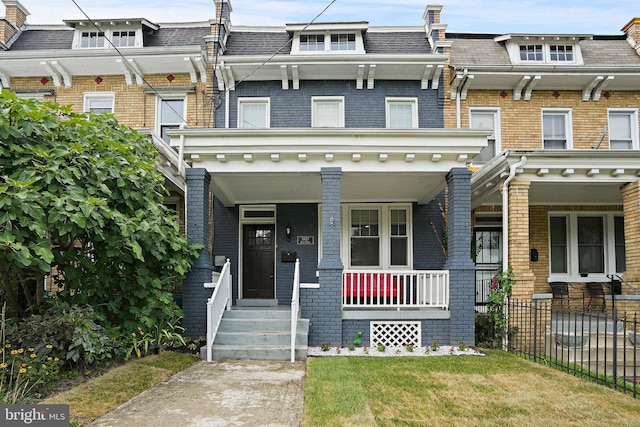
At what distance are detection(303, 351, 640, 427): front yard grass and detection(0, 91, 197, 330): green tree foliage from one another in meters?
3.03

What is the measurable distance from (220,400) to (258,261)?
6.48 m

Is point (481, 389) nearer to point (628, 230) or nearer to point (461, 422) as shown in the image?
point (461, 422)

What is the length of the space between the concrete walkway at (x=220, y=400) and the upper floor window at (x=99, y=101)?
8.03 metres

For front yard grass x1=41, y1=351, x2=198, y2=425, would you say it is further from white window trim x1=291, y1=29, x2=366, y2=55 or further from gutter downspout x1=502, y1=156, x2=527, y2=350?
white window trim x1=291, y1=29, x2=366, y2=55

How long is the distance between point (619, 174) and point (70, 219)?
9.65 m

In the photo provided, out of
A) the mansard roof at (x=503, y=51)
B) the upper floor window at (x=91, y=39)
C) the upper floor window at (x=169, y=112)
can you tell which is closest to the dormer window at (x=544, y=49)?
the mansard roof at (x=503, y=51)

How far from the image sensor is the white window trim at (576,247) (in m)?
12.2

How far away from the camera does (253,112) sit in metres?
12.3

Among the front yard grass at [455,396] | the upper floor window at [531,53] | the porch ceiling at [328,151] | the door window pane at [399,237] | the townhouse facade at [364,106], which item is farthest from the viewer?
the upper floor window at [531,53]

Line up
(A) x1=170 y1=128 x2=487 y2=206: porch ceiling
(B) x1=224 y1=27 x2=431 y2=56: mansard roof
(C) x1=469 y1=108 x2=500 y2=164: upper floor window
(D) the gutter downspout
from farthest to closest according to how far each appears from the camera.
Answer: (B) x1=224 y1=27 x2=431 y2=56: mansard roof → (C) x1=469 y1=108 x2=500 y2=164: upper floor window → (D) the gutter downspout → (A) x1=170 y1=128 x2=487 y2=206: porch ceiling

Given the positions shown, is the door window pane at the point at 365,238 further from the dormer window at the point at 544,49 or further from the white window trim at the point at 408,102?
the dormer window at the point at 544,49

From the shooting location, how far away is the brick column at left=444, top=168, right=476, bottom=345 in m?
8.66

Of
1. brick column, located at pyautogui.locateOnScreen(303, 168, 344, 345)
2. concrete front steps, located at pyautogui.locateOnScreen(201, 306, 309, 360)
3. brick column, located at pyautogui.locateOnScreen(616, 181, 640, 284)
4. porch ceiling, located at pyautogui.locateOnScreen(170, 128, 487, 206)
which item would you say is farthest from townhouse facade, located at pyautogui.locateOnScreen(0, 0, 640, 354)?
concrete front steps, located at pyautogui.locateOnScreen(201, 306, 309, 360)

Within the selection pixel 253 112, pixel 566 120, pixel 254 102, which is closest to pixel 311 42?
pixel 254 102
